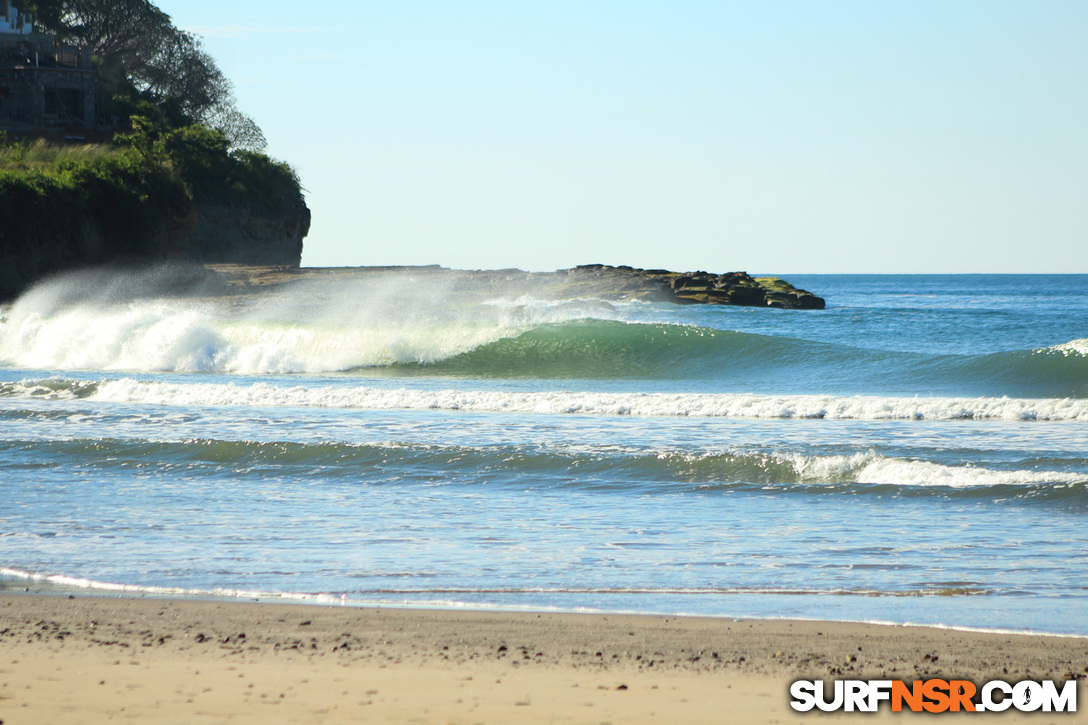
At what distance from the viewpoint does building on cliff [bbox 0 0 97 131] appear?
40250mm

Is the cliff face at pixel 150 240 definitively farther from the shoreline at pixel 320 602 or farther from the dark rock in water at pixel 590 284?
the shoreline at pixel 320 602

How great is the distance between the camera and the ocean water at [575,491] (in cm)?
536

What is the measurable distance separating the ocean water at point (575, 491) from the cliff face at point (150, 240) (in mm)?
13250

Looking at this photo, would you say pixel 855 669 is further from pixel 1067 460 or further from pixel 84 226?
pixel 84 226

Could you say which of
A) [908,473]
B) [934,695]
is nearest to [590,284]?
[908,473]

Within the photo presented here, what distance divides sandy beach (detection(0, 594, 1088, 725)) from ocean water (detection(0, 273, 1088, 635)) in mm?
379

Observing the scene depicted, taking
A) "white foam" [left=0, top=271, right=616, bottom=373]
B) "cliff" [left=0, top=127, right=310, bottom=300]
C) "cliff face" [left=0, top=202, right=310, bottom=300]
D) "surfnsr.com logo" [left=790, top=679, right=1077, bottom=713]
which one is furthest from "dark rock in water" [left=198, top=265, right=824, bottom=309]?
"surfnsr.com logo" [left=790, top=679, right=1077, bottom=713]

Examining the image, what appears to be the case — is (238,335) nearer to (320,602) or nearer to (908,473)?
(908,473)

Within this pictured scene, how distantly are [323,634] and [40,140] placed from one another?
3879 cm

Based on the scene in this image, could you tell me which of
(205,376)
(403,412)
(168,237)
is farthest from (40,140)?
(403,412)

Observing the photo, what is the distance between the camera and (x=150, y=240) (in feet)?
120

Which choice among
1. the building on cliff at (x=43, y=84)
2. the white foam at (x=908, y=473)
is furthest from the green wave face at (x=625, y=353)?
the building on cliff at (x=43, y=84)

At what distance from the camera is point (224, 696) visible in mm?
3504

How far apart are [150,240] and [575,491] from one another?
32350mm
